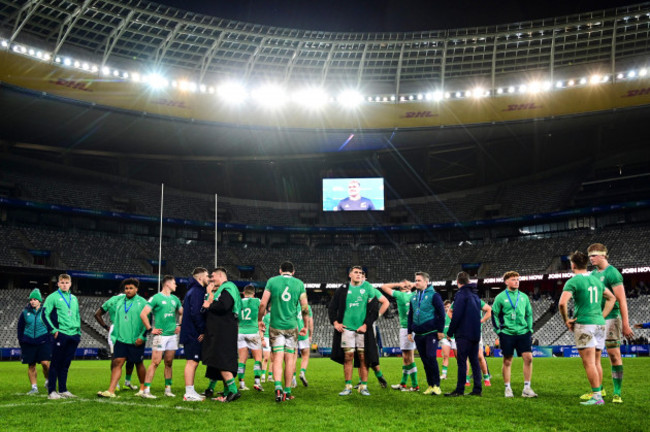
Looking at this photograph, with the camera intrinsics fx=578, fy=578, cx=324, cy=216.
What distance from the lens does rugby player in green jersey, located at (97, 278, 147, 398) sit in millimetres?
10945

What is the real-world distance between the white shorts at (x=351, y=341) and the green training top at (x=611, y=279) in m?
4.42

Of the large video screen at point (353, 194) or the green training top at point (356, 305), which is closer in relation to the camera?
the green training top at point (356, 305)

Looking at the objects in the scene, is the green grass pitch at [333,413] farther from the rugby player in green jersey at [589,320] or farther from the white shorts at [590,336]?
the white shorts at [590,336]

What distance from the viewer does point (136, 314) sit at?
11164 mm

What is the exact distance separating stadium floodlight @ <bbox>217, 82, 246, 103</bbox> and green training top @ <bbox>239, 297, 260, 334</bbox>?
33.7 m

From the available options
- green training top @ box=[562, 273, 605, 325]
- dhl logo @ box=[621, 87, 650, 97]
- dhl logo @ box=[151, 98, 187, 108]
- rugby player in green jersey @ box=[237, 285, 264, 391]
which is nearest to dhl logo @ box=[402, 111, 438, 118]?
dhl logo @ box=[621, 87, 650, 97]

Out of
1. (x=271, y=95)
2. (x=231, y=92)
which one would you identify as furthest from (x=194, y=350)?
(x=271, y=95)

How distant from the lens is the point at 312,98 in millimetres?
46781

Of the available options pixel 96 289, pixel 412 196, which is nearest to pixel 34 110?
pixel 96 289

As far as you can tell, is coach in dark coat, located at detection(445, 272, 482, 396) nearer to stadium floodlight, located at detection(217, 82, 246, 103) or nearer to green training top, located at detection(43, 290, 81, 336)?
green training top, located at detection(43, 290, 81, 336)

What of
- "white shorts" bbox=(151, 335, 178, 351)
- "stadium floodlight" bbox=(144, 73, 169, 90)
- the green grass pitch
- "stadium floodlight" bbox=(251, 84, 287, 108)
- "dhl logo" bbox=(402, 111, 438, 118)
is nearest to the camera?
the green grass pitch

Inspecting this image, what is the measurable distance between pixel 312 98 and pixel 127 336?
124 feet

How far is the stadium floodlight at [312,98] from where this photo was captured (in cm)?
4675

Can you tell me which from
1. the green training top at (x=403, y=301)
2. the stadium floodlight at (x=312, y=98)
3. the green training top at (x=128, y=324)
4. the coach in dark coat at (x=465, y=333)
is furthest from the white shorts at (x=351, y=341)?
the stadium floodlight at (x=312, y=98)
